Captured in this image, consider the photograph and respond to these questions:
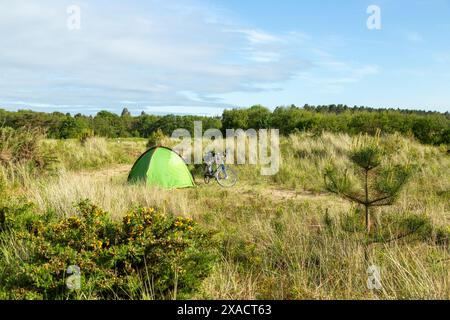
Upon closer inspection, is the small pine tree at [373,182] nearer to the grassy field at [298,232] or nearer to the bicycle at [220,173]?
the grassy field at [298,232]

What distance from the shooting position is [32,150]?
9.52 meters

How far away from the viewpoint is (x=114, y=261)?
309cm

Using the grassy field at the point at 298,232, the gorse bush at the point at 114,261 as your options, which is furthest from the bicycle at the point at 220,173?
the gorse bush at the point at 114,261

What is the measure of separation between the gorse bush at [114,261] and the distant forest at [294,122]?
26.3 feet

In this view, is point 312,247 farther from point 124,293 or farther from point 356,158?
point 124,293

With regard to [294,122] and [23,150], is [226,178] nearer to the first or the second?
[23,150]

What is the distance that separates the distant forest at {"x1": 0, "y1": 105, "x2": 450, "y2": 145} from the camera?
1677 centimetres

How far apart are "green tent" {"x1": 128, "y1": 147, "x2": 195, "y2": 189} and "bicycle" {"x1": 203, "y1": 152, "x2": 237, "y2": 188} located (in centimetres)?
82

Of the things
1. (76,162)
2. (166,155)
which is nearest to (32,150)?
(166,155)

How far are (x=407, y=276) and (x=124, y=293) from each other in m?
2.41

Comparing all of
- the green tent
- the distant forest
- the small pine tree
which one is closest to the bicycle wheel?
the green tent

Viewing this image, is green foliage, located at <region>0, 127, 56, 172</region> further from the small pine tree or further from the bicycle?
the small pine tree

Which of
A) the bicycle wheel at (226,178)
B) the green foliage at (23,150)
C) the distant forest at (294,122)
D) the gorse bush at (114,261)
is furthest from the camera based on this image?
the distant forest at (294,122)

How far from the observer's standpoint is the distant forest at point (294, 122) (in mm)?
16766
